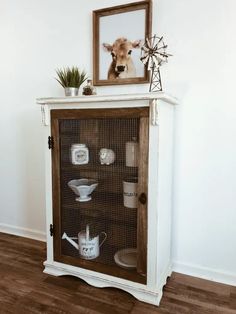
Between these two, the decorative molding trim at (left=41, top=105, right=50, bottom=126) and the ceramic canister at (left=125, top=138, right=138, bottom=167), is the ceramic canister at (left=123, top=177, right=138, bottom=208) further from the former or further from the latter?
the decorative molding trim at (left=41, top=105, right=50, bottom=126)

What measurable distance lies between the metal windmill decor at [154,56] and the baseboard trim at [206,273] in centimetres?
133

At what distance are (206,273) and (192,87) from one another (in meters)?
1.35

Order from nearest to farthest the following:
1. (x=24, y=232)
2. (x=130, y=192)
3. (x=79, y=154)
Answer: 1. (x=130, y=192)
2. (x=79, y=154)
3. (x=24, y=232)

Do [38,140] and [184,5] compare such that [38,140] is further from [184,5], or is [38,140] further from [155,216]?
[184,5]

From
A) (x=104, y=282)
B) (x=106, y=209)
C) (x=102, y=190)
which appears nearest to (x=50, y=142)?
(x=102, y=190)

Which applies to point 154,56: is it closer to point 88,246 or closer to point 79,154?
point 79,154

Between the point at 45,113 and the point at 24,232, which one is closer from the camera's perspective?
the point at 45,113

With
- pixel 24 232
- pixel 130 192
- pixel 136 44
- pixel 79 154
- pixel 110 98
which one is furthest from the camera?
pixel 24 232

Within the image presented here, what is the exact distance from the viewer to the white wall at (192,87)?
5.60ft

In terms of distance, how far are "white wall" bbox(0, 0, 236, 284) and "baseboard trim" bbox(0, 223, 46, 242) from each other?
1.10 m

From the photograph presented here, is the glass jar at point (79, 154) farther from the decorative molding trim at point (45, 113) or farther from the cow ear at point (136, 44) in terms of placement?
the cow ear at point (136, 44)

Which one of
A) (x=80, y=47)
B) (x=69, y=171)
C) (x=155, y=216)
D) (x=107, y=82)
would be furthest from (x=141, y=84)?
(x=155, y=216)

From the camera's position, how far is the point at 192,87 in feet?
5.86

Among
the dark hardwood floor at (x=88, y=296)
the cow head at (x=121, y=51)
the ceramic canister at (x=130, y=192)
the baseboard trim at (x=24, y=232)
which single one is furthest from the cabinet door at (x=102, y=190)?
the baseboard trim at (x=24, y=232)
